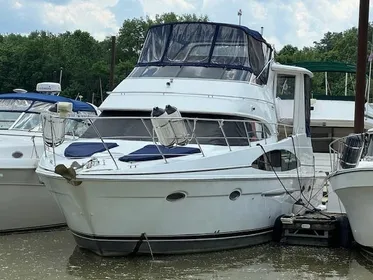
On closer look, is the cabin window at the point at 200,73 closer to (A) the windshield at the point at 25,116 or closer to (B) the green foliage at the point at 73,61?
(A) the windshield at the point at 25,116

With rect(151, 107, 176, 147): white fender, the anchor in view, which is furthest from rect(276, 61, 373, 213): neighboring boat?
the anchor

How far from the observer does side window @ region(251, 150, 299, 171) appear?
984cm

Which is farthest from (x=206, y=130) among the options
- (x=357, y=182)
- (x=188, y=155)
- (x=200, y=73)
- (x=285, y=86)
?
(x=285, y=86)

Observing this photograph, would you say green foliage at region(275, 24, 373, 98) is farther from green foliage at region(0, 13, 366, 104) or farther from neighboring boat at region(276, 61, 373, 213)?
neighboring boat at region(276, 61, 373, 213)

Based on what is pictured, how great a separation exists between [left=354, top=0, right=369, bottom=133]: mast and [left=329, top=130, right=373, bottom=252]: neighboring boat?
2.76m

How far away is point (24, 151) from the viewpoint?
10859 millimetres

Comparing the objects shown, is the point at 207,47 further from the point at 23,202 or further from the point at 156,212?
the point at 23,202

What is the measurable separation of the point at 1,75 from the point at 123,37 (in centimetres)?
1430

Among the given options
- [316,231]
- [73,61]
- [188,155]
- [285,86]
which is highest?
[73,61]

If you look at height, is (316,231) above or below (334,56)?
below

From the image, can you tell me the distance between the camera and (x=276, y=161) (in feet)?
34.0

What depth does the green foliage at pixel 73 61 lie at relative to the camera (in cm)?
5683

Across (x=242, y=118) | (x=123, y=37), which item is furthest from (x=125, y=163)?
(x=123, y=37)

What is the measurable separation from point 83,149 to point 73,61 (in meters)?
52.9
